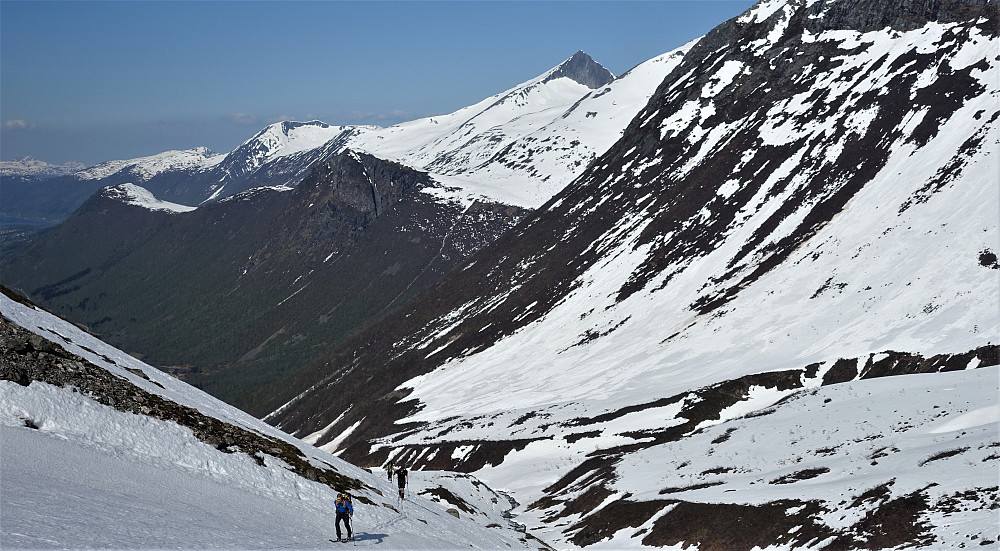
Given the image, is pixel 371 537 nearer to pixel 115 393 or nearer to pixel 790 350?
pixel 115 393

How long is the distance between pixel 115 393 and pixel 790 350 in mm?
99290

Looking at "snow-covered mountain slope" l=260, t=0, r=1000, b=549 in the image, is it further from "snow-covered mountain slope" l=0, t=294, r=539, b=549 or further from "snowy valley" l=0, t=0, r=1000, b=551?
"snow-covered mountain slope" l=0, t=294, r=539, b=549

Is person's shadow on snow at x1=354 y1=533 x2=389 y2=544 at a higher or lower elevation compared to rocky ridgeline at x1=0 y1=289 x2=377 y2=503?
lower

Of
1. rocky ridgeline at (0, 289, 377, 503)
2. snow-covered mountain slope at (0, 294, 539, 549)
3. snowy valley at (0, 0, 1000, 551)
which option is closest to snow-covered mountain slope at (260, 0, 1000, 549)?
snowy valley at (0, 0, 1000, 551)

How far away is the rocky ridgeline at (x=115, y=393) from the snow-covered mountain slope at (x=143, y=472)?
2.9 inches

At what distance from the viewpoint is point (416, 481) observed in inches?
2724

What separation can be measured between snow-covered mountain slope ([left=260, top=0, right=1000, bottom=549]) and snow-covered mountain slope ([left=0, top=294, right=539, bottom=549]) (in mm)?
25532

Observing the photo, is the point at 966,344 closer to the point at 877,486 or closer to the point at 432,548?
the point at 877,486

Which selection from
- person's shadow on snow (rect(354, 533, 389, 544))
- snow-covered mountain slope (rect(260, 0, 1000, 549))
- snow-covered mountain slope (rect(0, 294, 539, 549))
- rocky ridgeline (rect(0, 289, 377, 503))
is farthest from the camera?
snow-covered mountain slope (rect(260, 0, 1000, 549))

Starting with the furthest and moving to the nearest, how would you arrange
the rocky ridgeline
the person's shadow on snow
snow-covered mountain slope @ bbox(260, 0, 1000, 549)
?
1. snow-covered mountain slope @ bbox(260, 0, 1000, 549)
2. the rocky ridgeline
3. the person's shadow on snow

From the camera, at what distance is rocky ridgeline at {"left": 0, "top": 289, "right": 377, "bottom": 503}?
112 feet

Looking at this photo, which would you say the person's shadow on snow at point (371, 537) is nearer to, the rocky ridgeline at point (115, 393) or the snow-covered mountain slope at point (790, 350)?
the rocky ridgeline at point (115, 393)

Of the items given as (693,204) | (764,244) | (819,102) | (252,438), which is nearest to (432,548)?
(252,438)

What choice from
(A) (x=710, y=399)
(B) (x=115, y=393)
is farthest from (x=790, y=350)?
(B) (x=115, y=393)
